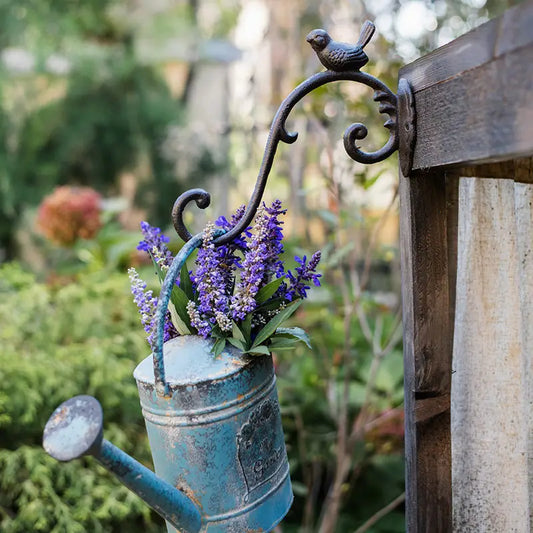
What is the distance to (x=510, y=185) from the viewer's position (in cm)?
103

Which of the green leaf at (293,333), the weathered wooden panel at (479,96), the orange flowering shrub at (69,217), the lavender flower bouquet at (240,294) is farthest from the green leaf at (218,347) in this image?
the orange flowering shrub at (69,217)

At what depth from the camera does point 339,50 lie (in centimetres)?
86

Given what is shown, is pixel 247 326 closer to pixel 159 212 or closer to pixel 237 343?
pixel 237 343

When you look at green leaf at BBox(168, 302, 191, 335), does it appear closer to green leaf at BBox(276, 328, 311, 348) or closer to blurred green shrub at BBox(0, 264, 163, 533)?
green leaf at BBox(276, 328, 311, 348)

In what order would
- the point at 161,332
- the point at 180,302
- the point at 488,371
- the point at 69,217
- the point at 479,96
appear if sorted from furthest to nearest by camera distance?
the point at 69,217 < the point at 488,371 < the point at 180,302 < the point at 161,332 < the point at 479,96

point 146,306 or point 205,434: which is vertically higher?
point 146,306

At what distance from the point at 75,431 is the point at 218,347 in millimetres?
253

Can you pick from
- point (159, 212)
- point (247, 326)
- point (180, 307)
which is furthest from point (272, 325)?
point (159, 212)

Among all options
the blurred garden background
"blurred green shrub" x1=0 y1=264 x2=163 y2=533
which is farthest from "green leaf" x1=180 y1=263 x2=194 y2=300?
"blurred green shrub" x1=0 y1=264 x2=163 y2=533

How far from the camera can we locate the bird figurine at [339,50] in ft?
2.79

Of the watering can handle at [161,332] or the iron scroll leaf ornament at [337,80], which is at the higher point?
the iron scroll leaf ornament at [337,80]

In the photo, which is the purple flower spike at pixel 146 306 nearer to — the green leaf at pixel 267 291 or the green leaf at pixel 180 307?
the green leaf at pixel 180 307

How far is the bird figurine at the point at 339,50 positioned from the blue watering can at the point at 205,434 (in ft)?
1.14

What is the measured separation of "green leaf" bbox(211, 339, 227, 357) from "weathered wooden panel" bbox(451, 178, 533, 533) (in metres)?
0.47
